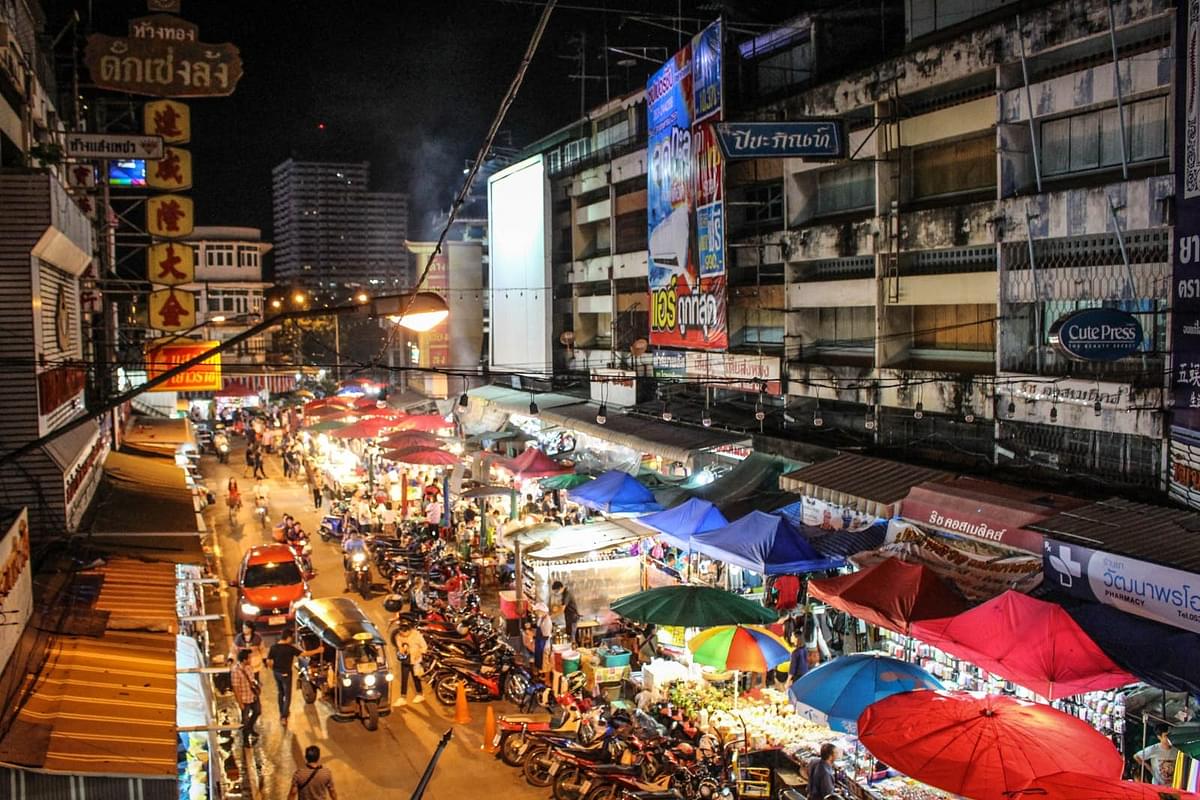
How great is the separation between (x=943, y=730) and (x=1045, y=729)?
101 centimetres

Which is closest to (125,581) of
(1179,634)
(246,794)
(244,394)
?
Result: (246,794)

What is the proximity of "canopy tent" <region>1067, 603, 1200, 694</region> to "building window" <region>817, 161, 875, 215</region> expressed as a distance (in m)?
11.7

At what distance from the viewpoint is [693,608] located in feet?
49.9

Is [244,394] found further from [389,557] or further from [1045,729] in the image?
[1045,729]

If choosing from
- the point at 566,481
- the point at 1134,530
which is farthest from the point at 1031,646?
the point at 566,481

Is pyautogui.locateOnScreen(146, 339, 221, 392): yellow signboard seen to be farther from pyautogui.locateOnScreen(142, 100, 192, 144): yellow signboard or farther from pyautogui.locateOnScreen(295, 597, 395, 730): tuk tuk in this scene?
pyautogui.locateOnScreen(295, 597, 395, 730): tuk tuk

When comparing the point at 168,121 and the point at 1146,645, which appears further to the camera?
the point at 168,121

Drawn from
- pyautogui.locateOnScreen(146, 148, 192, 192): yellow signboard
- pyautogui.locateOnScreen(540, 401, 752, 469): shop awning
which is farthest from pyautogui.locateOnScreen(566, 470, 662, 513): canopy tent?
pyautogui.locateOnScreen(146, 148, 192, 192): yellow signboard

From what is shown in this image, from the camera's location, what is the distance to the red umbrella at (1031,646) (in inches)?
447

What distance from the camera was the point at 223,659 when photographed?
18781 millimetres

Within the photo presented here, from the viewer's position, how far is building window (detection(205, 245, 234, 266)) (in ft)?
239

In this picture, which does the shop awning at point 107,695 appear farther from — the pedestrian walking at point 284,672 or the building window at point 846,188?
the building window at point 846,188

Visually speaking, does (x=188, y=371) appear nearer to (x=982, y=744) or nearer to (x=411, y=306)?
(x=411, y=306)

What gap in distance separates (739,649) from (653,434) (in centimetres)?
1273
